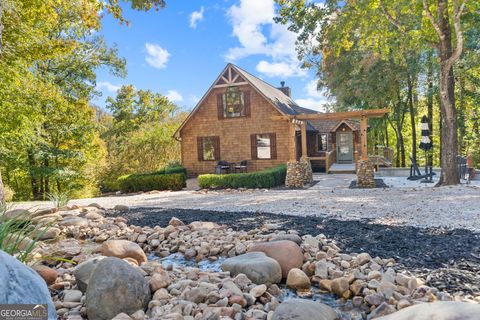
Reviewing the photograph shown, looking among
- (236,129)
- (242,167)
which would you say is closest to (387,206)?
(242,167)

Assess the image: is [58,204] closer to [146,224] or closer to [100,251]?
[146,224]

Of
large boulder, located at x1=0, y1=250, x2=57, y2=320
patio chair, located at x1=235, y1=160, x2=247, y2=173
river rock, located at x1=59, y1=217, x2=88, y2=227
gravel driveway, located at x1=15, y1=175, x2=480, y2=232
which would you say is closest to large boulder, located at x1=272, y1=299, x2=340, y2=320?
large boulder, located at x1=0, y1=250, x2=57, y2=320

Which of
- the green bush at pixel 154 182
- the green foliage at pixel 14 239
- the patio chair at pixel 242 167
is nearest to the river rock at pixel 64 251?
the green foliage at pixel 14 239

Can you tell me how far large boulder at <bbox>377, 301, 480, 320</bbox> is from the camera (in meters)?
1.61

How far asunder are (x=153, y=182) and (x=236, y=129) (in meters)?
5.13

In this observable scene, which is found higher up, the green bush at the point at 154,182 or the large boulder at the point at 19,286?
the large boulder at the point at 19,286

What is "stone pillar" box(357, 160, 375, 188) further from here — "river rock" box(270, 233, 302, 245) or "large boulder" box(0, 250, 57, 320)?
"large boulder" box(0, 250, 57, 320)

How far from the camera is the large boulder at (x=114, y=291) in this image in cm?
250

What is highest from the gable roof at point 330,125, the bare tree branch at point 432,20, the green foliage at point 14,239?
the bare tree branch at point 432,20

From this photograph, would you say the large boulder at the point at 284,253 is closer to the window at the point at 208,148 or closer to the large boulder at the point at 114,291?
the large boulder at the point at 114,291

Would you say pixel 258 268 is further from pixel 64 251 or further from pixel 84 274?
pixel 64 251

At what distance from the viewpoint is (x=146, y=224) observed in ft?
18.6

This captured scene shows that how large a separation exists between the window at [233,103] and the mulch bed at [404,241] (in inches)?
416

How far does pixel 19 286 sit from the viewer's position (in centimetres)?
171
